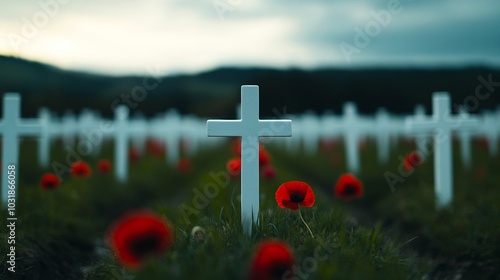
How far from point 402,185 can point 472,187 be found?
1.55 meters

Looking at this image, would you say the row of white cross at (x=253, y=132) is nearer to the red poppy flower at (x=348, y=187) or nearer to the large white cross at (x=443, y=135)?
the large white cross at (x=443, y=135)

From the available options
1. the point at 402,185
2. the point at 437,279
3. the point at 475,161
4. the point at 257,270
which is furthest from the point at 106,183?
the point at 475,161

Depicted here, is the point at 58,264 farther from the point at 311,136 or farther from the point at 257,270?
the point at 311,136

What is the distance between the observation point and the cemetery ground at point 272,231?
3.12 meters

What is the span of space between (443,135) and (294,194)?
14.6 feet

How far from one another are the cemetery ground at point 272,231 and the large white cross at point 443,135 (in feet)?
0.64

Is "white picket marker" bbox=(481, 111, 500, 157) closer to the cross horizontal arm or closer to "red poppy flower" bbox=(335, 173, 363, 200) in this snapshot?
"red poppy flower" bbox=(335, 173, 363, 200)

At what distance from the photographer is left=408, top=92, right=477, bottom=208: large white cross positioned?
23.7ft

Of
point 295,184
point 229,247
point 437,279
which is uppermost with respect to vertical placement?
point 295,184

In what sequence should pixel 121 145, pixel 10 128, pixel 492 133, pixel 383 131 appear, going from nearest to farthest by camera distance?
pixel 10 128, pixel 121 145, pixel 383 131, pixel 492 133

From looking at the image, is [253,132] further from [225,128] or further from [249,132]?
[225,128]

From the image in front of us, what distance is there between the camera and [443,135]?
729 centimetres

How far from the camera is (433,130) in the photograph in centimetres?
734

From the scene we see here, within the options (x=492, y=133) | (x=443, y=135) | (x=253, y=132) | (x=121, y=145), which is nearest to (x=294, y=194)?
(x=253, y=132)
